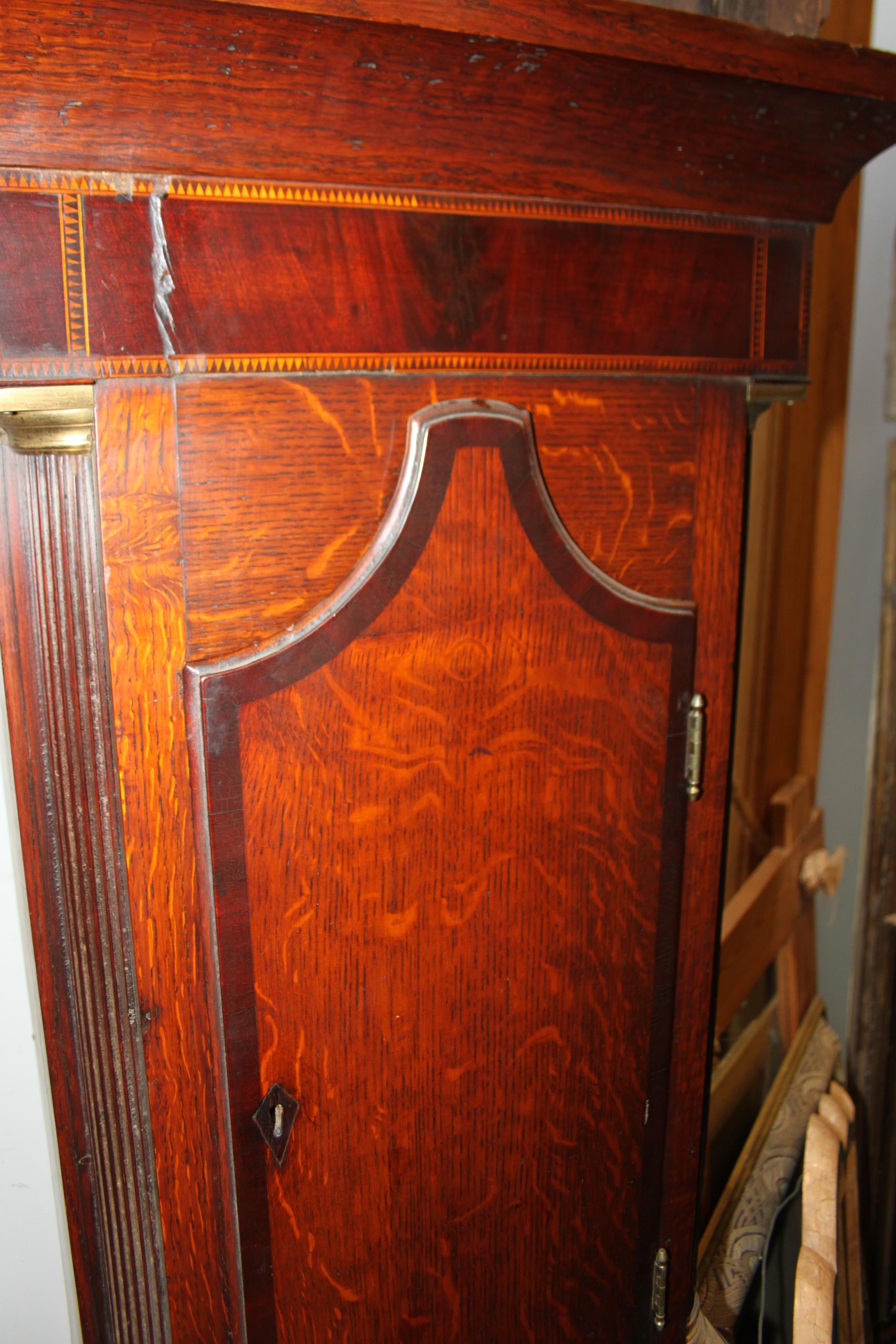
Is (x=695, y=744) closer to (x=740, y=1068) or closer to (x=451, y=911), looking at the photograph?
(x=451, y=911)

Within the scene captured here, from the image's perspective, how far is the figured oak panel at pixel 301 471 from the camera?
548 mm

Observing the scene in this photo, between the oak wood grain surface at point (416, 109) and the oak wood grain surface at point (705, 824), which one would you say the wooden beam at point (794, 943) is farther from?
the oak wood grain surface at point (416, 109)

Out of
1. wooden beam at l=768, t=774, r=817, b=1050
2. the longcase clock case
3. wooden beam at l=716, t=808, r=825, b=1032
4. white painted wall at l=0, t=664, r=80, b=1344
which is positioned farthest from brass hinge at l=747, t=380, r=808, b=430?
wooden beam at l=768, t=774, r=817, b=1050

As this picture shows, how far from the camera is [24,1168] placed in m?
0.89

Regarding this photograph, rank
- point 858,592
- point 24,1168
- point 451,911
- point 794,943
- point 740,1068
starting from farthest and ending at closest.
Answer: point 858,592 < point 794,943 < point 740,1068 < point 24,1168 < point 451,911

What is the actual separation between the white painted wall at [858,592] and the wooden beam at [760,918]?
0.11 m

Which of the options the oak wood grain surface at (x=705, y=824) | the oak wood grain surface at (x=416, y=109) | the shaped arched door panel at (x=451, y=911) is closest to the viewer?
the oak wood grain surface at (x=416, y=109)

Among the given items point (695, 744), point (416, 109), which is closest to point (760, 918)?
point (695, 744)

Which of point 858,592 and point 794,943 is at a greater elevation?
point 858,592

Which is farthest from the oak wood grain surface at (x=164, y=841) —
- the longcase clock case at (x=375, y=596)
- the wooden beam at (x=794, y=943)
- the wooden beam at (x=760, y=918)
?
the wooden beam at (x=794, y=943)

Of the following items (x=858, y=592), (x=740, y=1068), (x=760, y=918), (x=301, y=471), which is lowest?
(x=740, y=1068)

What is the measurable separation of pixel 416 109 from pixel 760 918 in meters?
1.29

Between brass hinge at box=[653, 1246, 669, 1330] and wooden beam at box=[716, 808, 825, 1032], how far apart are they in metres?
0.59

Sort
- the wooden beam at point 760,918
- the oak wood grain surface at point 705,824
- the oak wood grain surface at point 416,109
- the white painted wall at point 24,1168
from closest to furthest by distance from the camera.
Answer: the oak wood grain surface at point 416,109
the oak wood grain surface at point 705,824
the white painted wall at point 24,1168
the wooden beam at point 760,918
